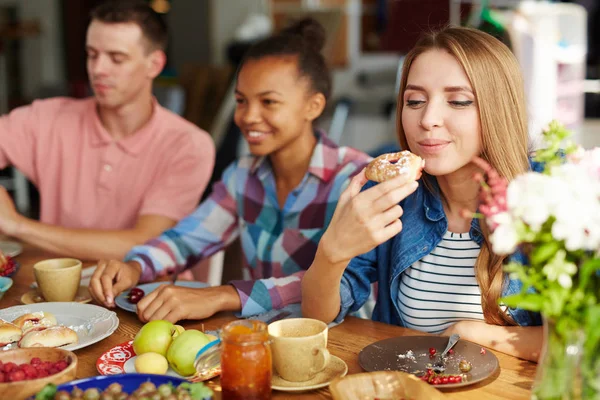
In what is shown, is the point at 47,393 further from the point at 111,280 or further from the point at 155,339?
the point at 111,280

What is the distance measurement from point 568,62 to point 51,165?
370 cm

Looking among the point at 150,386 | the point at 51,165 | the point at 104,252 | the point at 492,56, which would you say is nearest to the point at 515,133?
the point at 492,56

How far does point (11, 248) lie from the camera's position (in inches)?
83.8

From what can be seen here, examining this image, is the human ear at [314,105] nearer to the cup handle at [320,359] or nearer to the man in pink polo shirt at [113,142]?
the man in pink polo shirt at [113,142]

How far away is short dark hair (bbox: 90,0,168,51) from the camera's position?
7.98ft

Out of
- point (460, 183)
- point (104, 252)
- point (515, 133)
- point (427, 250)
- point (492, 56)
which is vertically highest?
point (492, 56)

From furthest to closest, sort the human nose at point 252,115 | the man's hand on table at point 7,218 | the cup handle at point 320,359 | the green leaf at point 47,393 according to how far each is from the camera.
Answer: the man's hand on table at point 7,218 → the human nose at point 252,115 → the cup handle at point 320,359 → the green leaf at point 47,393

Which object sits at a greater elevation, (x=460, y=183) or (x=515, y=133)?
(x=515, y=133)

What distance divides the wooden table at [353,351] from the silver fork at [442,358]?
0.22 ft

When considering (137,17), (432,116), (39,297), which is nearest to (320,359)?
(432,116)

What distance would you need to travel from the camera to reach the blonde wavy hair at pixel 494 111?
55.0 inches

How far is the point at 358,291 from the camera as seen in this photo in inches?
61.3

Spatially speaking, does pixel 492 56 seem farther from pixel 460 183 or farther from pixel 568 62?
pixel 568 62

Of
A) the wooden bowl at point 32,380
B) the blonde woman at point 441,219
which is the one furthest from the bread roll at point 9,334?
the blonde woman at point 441,219
